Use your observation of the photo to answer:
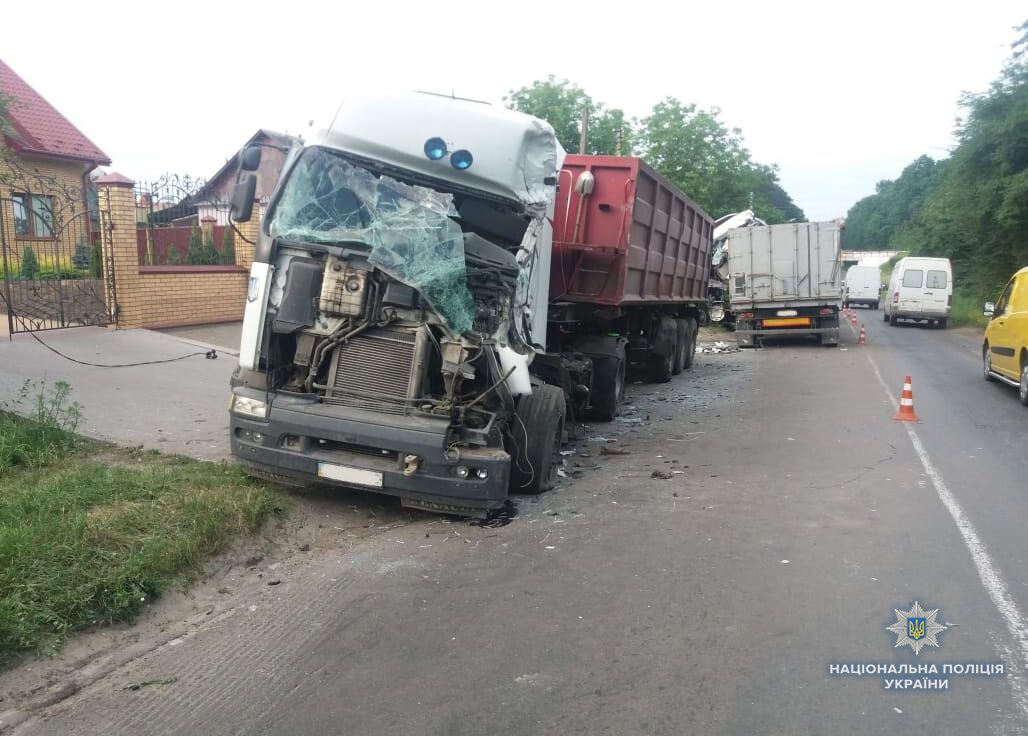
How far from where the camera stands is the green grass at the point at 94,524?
13.1 feet

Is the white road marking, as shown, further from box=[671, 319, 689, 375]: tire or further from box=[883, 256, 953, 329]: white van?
box=[883, 256, 953, 329]: white van

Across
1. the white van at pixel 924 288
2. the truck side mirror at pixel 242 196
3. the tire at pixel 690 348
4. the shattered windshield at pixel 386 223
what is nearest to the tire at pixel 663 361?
the tire at pixel 690 348

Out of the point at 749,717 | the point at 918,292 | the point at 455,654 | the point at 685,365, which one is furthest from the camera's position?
the point at 918,292

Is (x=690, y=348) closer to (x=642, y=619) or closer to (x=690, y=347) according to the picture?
(x=690, y=347)

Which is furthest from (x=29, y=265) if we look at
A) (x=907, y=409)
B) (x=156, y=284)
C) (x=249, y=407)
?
(x=907, y=409)

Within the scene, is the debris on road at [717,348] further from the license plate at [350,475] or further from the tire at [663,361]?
the license plate at [350,475]

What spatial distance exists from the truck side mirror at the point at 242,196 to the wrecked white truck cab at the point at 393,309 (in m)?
0.01

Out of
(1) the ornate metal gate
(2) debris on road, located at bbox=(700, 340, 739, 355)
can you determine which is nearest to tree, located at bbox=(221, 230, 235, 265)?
(1) the ornate metal gate

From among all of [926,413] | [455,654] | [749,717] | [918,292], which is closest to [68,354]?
[455,654]

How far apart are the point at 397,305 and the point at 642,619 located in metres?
2.72

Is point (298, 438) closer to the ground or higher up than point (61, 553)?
higher up

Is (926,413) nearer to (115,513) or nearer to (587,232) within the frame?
(587,232)

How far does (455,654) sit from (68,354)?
8.26 m

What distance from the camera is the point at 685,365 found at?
51.8 ft
